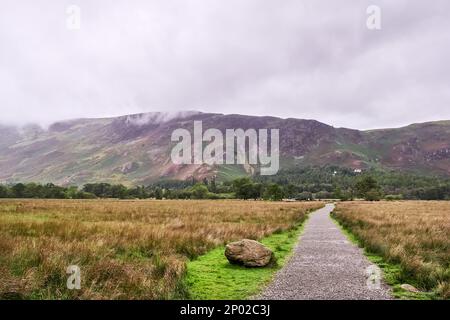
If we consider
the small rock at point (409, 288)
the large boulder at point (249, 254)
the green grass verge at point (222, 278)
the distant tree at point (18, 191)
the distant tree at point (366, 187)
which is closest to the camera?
the green grass verge at point (222, 278)

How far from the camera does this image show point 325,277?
415 inches

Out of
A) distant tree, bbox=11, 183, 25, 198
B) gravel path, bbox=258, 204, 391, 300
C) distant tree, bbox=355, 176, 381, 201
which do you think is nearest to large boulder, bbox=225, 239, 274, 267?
gravel path, bbox=258, 204, 391, 300

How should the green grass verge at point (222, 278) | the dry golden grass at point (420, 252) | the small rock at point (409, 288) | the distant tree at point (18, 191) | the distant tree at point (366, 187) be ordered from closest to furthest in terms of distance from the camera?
the green grass verge at point (222, 278)
the small rock at point (409, 288)
the dry golden grass at point (420, 252)
the distant tree at point (366, 187)
the distant tree at point (18, 191)

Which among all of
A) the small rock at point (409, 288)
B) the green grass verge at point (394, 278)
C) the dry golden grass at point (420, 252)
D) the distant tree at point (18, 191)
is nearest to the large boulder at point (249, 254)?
the green grass verge at point (394, 278)

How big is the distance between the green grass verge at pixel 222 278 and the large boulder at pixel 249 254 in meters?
0.19

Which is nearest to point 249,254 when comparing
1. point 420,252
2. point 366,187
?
point 420,252

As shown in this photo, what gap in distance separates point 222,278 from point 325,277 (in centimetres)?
278

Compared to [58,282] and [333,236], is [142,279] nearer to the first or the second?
[58,282]

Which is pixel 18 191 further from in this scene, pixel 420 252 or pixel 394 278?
pixel 394 278

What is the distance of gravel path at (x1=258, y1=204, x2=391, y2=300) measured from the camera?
28.8 ft

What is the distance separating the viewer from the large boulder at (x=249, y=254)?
1213 cm

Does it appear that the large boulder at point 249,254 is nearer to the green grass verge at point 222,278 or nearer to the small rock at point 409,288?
the green grass verge at point 222,278
